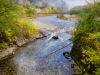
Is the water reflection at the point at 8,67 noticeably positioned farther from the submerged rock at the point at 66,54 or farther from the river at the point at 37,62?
the submerged rock at the point at 66,54

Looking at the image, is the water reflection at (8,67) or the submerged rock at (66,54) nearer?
the water reflection at (8,67)

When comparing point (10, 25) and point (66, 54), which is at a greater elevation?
point (10, 25)

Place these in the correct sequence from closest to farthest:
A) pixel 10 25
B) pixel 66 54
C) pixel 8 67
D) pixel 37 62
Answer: pixel 8 67 < pixel 37 62 < pixel 66 54 < pixel 10 25

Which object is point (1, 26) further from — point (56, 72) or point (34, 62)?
point (56, 72)

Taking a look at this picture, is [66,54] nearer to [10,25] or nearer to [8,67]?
[8,67]

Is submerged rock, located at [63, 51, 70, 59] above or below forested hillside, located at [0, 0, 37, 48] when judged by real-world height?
below

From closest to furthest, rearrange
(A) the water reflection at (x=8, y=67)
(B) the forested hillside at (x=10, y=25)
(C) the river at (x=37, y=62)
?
(A) the water reflection at (x=8, y=67), (C) the river at (x=37, y=62), (B) the forested hillside at (x=10, y=25)

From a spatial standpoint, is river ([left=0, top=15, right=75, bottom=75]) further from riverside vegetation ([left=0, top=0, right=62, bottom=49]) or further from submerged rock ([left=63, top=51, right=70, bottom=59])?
riverside vegetation ([left=0, top=0, right=62, bottom=49])

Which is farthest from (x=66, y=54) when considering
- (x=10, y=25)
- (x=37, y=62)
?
(x=10, y=25)

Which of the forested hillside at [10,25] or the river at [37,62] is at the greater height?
the forested hillside at [10,25]

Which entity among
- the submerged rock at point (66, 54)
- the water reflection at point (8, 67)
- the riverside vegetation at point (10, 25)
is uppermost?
the riverside vegetation at point (10, 25)

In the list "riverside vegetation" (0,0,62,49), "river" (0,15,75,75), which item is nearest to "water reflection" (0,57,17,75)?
"river" (0,15,75,75)

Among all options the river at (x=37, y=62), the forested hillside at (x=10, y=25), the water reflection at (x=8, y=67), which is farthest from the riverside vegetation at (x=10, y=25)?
the water reflection at (x=8, y=67)

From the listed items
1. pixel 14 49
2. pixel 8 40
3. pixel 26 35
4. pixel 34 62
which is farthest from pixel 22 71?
pixel 26 35
